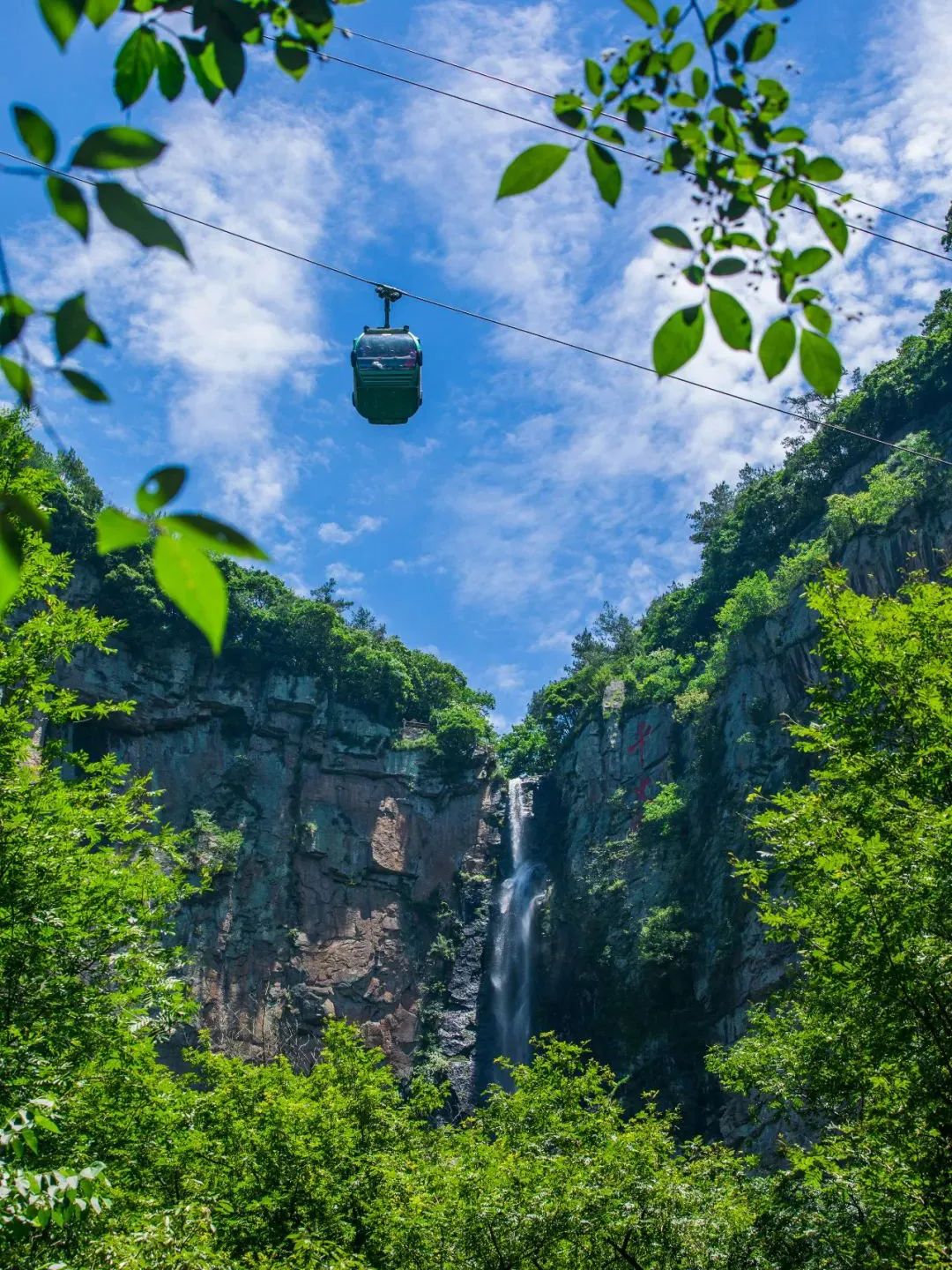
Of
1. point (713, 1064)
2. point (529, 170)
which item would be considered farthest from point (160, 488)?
point (713, 1064)

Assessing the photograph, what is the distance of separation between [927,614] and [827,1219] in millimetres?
5261

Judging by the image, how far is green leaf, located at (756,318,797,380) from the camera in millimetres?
1623

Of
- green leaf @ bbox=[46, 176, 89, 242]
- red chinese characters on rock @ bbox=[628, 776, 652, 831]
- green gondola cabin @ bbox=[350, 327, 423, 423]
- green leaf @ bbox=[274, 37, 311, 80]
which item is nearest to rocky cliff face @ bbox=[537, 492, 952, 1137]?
red chinese characters on rock @ bbox=[628, 776, 652, 831]

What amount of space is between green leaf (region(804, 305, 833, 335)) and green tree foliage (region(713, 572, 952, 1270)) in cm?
719

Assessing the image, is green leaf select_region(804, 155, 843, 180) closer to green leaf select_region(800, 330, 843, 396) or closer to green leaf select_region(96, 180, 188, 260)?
green leaf select_region(800, 330, 843, 396)

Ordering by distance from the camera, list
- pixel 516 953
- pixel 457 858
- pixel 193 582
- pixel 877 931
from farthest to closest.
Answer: pixel 457 858 < pixel 516 953 < pixel 877 931 < pixel 193 582

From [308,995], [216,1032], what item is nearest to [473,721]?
[308,995]

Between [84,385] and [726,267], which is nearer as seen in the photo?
[84,385]

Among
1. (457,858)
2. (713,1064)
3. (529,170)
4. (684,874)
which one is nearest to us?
(529,170)

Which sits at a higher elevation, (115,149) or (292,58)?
(292,58)

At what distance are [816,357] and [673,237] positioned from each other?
29cm

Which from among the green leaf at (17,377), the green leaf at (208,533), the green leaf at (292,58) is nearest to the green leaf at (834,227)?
the green leaf at (292,58)

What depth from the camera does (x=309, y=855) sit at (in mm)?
32000

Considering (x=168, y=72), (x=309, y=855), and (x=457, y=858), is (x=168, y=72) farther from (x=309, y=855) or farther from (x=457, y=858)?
(x=457, y=858)
